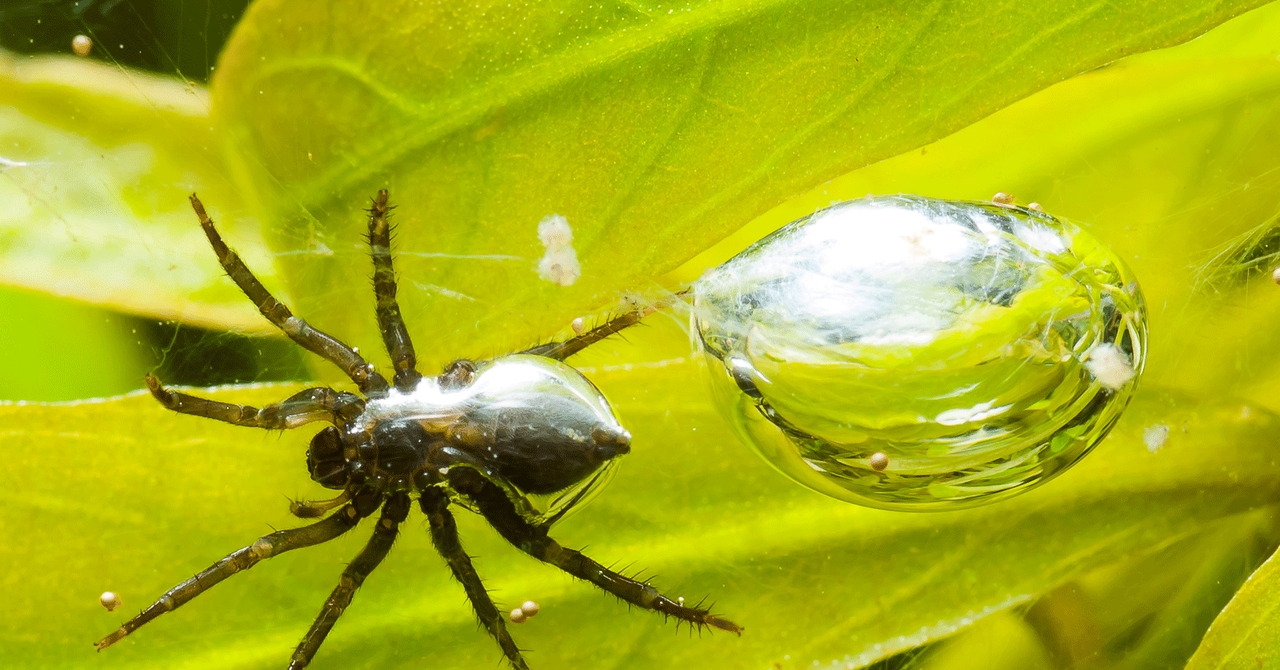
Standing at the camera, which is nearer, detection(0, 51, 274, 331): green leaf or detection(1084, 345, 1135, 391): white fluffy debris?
detection(1084, 345, 1135, 391): white fluffy debris

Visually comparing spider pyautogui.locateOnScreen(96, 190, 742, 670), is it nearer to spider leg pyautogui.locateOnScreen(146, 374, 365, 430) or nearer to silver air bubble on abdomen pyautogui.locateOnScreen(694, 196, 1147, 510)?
spider leg pyautogui.locateOnScreen(146, 374, 365, 430)

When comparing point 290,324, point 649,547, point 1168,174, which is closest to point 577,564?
point 649,547

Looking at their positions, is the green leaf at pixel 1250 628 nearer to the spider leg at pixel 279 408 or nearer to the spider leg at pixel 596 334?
the spider leg at pixel 596 334

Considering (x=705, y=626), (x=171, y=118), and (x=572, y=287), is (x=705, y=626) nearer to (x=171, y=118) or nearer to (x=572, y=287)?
(x=572, y=287)

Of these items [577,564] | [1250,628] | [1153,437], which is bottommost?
[1250,628]

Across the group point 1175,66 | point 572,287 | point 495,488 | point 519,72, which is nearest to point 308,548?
point 495,488

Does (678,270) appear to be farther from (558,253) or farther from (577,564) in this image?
(577,564)

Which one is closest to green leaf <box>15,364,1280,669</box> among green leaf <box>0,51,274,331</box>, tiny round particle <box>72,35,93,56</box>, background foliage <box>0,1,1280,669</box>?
background foliage <box>0,1,1280,669</box>
